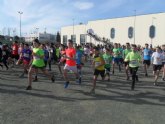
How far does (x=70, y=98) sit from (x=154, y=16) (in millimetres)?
53531

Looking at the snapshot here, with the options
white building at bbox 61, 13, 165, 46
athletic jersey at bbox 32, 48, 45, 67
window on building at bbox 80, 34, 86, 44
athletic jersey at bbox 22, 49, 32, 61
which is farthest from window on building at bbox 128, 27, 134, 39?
athletic jersey at bbox 32, 48, 45, 67

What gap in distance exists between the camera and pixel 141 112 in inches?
310

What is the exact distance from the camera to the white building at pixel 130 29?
58.9m

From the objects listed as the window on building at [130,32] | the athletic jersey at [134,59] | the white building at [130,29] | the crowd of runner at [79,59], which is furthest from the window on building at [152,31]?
the athletic jersey at [134,59]

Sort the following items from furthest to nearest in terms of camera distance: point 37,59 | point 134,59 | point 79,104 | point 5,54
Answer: point 5,54
point 134,59
point 37,59
point 79,104

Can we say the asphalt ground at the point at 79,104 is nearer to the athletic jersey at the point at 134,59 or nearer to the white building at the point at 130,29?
the athletic jersey at the point at 134,59

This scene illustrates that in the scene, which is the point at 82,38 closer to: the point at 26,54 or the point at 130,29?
the point at 130,29

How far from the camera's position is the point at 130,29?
64.9 metres

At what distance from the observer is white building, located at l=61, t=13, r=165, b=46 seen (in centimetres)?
5888

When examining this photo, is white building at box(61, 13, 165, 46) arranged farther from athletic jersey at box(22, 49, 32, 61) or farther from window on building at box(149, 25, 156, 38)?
athletic jersey at box(22, 49, 32, 61)

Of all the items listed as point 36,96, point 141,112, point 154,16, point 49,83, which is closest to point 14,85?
point 49,83

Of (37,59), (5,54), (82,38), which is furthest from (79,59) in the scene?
(82,38)

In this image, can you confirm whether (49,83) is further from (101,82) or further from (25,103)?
(25,103)

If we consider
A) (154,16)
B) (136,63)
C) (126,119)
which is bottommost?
(126,119)
